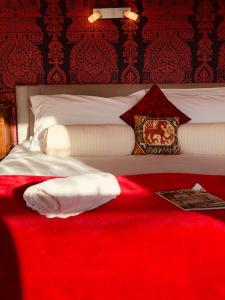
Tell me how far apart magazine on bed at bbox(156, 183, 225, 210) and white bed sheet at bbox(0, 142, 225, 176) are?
0.51 m

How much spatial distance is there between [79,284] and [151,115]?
1884 mm

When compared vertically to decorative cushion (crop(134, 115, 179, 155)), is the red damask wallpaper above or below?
above

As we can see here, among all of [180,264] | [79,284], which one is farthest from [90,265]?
[180,264]

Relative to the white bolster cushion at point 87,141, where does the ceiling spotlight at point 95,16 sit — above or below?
above

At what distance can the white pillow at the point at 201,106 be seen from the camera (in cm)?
293

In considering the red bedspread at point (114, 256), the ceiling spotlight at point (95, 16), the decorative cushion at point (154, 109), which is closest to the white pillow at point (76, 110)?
the decorative cushion at point (154, 109)

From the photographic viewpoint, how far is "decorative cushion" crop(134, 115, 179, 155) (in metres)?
2.61

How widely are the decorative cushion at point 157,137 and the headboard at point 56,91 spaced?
0.76m

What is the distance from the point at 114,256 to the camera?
1148 mm

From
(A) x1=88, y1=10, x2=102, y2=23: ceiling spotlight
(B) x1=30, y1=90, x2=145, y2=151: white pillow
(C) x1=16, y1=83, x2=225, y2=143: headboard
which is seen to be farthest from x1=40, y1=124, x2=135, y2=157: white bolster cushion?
(A) x1=88, y1=10, x2=102, y2=23: ceiling spotlight

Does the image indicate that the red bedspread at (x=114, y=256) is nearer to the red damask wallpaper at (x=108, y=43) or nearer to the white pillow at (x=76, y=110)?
the white pillow at (x=76, y=110)

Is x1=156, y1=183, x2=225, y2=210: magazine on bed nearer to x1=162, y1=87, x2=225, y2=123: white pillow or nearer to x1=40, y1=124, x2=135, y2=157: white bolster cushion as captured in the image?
x1=40, y1=124, x2=135, y2=157: white bolster cushion

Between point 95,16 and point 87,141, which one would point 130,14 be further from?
point 87,141

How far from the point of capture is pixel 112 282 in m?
1.09
